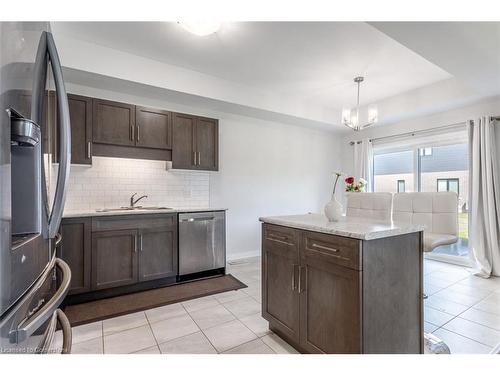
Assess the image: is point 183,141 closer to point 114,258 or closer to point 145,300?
point 114,258

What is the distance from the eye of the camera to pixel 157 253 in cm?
296

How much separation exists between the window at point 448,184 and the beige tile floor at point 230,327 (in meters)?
1.62

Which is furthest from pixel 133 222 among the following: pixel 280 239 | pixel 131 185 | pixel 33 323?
pixel 33 323

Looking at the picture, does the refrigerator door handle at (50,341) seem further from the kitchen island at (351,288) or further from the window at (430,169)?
the window at (430,169)

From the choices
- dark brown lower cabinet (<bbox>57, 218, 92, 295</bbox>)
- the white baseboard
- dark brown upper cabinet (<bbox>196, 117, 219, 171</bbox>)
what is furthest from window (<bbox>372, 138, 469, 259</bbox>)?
dark brown lower cabinet (<bbox>57, 218, 92, 295</bbox>)

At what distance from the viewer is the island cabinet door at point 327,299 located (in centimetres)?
136

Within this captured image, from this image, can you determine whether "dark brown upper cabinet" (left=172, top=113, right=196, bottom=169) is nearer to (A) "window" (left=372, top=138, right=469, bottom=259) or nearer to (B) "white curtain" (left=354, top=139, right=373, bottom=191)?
(B) "white curtain" (left=354, top=139, right=373, bottom=191)

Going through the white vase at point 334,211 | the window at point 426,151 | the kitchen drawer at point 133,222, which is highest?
the window at point 426,151

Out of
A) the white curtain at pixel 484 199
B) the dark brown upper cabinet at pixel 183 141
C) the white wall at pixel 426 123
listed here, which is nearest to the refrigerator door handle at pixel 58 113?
the dark brown upper cabinet at pixel 183 141

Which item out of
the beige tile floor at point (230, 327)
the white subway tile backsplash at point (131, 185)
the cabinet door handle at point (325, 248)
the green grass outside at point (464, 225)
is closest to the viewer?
the cabinet door handle at point (325, 248)

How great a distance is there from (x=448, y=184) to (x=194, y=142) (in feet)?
13.2

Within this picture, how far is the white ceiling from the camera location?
8.09ft

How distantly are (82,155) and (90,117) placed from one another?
431 mm
